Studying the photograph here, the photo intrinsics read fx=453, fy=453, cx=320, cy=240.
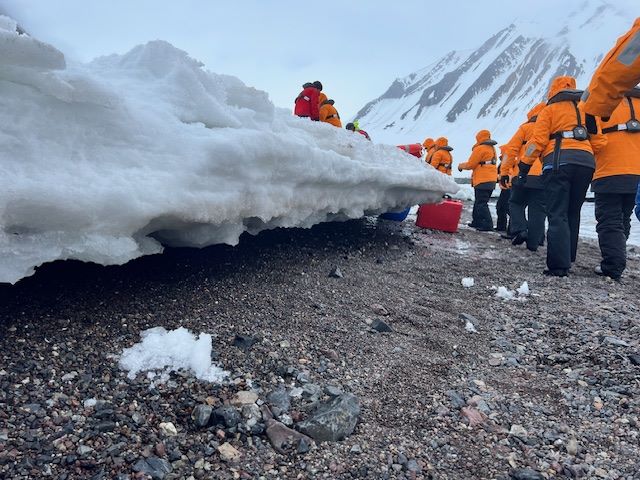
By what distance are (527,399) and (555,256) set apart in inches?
103

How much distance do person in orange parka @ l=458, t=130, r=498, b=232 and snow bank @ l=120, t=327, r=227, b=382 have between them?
6.55 metres

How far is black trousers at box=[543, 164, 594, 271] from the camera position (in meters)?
4.03

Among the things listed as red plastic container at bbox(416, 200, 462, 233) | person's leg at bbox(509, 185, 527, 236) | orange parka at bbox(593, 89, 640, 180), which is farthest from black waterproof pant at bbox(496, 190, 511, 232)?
orange parka at bbox(593, 89, 640, 180)

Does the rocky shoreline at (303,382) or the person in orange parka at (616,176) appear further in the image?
the person in orange parka at (616,176)

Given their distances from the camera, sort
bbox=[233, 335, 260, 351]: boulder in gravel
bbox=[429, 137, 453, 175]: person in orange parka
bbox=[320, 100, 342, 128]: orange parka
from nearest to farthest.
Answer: bbox=[233, 335, 260, 351]: boulder in gravel, bbox=[320, 100, 342, 128]: orange parka, bbox=[429, 137, 453, 175]: person in orange parka

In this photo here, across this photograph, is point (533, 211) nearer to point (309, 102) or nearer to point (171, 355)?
point (309, 102)

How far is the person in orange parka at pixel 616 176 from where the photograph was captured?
387cm

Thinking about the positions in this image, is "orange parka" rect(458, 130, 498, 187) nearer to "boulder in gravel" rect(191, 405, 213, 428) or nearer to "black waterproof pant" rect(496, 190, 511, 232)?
"black waterproof pant" rect(496, 190, 511, 232)

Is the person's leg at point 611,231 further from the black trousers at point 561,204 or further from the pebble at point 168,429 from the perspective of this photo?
the pebble at point 168,429

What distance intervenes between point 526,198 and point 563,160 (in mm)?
2338

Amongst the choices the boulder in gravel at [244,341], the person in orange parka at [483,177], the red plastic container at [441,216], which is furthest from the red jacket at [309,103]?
the boulder in gravel at [244,341]

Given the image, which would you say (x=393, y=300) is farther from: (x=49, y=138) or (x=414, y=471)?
(x=49, y=138)

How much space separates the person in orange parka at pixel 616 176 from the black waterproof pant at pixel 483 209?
3.39 meters

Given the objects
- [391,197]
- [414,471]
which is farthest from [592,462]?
[391,197]
